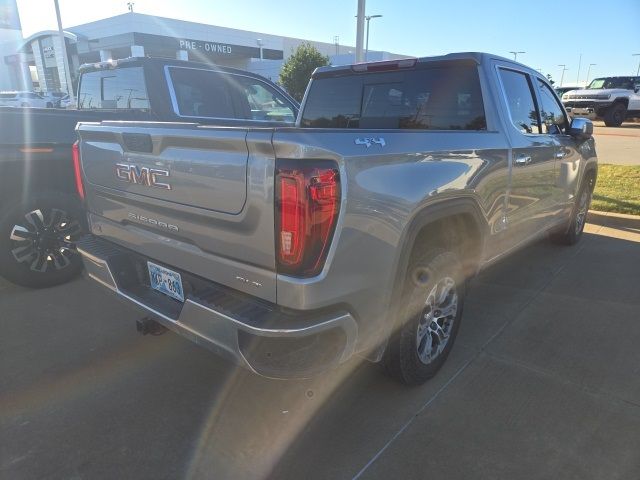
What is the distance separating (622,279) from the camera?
4602mm

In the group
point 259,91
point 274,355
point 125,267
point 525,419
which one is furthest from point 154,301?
point 259,91

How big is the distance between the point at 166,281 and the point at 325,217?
1113 millimetres

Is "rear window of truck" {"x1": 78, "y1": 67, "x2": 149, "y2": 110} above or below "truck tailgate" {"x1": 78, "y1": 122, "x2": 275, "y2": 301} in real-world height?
above

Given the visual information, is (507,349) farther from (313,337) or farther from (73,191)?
(73,191)

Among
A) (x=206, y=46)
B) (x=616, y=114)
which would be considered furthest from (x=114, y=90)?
(x=206, y=46)

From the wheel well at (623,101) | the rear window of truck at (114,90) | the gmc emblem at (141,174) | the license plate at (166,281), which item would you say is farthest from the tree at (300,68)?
the license plate at (166,281)

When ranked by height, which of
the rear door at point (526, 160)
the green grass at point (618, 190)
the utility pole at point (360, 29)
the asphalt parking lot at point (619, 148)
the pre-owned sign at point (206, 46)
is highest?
the pre-owned sign at point (206, 46)

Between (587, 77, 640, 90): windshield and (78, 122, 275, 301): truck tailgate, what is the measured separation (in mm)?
27916

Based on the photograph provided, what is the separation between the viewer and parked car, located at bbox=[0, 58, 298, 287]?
13.2ft

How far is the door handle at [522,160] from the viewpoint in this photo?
3443 millimetres

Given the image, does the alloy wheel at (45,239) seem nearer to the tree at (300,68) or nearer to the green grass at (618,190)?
the green grass at (618,190)

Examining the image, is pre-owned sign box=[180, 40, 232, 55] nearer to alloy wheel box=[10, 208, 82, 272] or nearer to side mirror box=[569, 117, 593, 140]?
alloy wheel box=[10, 208, 82, 272]

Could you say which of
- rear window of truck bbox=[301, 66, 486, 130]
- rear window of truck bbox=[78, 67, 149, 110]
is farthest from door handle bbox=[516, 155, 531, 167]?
rear window of truck bbox=[78, 67, 149, 110]

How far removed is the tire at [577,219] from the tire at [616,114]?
70.9 feet
